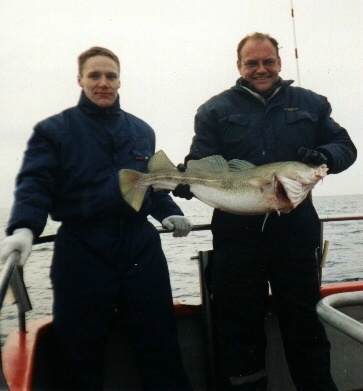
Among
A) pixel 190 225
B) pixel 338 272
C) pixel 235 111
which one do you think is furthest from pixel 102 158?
pixel 338 272

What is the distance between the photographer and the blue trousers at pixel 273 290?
9.54ft

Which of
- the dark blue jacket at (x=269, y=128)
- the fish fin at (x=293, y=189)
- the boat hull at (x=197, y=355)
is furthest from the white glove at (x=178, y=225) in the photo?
the fish fin at (x=293, y=189)

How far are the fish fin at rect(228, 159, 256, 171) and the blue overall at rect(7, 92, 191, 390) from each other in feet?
1.99

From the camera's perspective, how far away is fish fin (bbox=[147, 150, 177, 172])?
2.99 m

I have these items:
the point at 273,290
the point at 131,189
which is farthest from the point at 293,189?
the point at 131,189

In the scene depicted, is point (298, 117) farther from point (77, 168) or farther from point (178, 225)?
point (77, 168)

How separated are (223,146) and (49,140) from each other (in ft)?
3.90

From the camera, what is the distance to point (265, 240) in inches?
115

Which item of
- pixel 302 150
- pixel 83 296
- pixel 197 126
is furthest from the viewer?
pixel 197 126

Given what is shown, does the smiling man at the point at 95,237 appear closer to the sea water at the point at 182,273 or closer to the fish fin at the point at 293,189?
the fish fin at the point at 293,189

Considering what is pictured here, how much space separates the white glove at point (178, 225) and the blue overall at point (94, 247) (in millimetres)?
215

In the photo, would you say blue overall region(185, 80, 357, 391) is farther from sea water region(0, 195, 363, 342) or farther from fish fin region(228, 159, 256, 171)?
sea water region(0, 195, 363, 342)

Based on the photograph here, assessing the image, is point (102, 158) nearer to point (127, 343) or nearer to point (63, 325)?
point (63, 325)

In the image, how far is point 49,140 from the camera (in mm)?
2758
